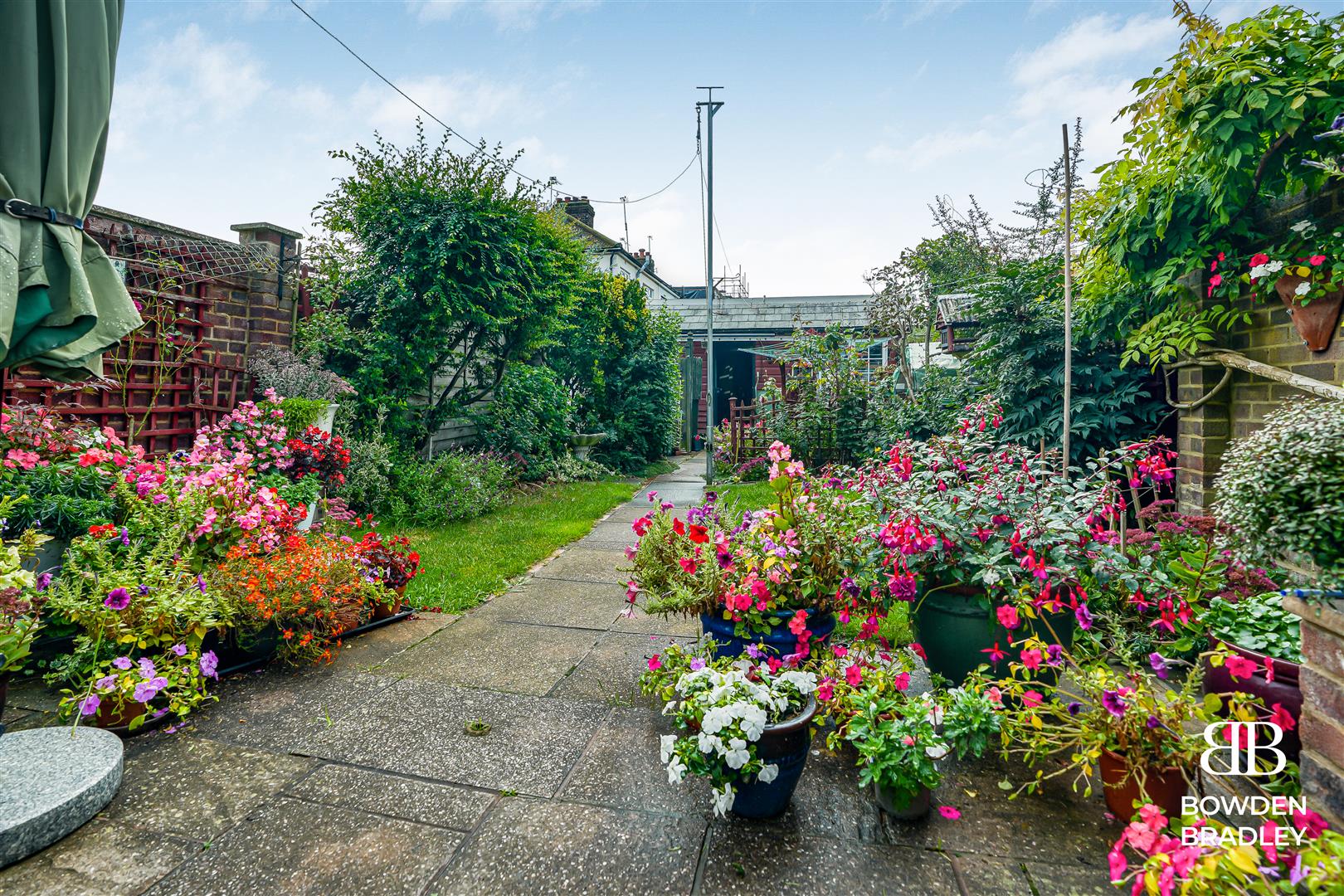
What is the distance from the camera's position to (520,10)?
638cm

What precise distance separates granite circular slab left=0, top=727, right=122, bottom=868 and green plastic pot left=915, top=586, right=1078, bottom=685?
2660 mm

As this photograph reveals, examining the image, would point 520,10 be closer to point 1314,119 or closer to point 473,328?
point 473,328

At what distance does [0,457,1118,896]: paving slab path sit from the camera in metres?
1.53

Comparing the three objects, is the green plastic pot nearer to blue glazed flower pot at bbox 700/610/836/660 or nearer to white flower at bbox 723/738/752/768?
blue glazed flower pot at bbox 700/610/836/660

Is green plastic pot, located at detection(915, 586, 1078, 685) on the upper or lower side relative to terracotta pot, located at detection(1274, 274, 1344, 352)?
lower

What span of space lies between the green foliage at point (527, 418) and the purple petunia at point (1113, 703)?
7.28 metres

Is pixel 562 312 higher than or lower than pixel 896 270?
lower

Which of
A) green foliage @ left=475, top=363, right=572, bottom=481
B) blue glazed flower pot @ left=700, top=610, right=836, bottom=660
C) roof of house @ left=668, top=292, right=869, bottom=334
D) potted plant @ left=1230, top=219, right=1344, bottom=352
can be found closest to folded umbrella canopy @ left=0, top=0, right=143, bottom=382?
blue glazed flower pot @ left=700, top=610, right=836, bottom=660

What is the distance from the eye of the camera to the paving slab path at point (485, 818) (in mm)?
1526

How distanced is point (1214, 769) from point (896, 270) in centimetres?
766

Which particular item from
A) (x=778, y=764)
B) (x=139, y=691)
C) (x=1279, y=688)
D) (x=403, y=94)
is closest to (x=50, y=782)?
(x=139, y=691)

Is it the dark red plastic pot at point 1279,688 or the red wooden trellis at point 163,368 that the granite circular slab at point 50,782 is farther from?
the dark red plastic pot at point 1279,688

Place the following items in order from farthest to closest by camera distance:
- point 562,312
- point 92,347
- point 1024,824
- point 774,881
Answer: point 562,312, point 92,347, point 1024,824, point 774,881

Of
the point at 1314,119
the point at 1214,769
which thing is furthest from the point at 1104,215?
the point at 1214,769
